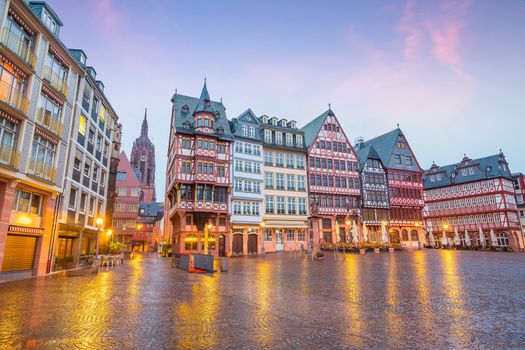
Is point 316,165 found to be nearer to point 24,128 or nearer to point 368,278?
point 368,278

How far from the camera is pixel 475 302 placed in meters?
9.54

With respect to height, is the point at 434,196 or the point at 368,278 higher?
the point at 434,196

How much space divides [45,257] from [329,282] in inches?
699

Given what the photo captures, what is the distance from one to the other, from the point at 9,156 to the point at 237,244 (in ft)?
92.1

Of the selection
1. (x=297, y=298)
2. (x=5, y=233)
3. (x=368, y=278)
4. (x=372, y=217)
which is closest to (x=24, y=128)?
(x=5, y=233)

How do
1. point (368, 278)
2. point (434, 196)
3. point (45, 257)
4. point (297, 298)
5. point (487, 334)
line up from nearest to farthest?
point (487, 334) < point (297, 298) < point (368, 278) < point (45, 257) < point (434, 196)

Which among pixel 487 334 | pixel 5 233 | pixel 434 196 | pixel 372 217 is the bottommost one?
pixel 487 334

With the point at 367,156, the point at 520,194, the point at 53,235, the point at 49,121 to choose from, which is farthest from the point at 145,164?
the point at 520,194

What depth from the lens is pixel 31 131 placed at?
59.3ft

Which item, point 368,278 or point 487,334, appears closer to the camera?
point 487,334

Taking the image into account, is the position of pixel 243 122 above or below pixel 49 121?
above

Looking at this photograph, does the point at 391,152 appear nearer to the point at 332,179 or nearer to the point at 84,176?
the point at 332,179

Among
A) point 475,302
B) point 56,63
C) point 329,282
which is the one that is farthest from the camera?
point 56,63

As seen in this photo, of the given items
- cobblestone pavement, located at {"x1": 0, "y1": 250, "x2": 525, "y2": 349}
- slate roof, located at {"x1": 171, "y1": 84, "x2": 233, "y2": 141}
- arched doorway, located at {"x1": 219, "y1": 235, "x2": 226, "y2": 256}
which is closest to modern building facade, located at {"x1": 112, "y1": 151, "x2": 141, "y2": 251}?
slate roof, located at {"x1": 171, "y1": 84, "x2": 233, "y2": 141}
